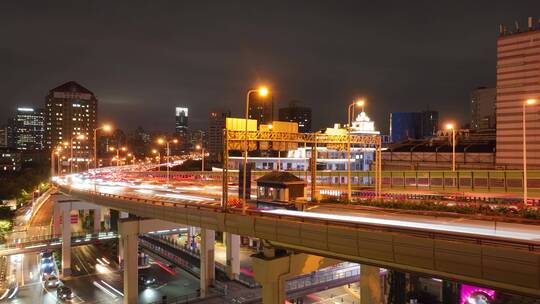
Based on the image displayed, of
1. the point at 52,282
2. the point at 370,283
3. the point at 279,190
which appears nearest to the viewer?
the point at 279,190

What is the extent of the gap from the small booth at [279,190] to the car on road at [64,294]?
87.9ft

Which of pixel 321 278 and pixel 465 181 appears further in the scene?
pixel 321 278

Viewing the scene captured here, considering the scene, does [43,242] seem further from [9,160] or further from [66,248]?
[9,160]

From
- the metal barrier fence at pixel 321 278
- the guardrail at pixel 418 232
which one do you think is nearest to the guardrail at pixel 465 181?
the metal barrier fence at pixel 321 278

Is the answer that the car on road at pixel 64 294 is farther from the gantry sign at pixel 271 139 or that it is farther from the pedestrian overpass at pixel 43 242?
the gantry sign at pixel 271 139

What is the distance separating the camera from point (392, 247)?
16.0m

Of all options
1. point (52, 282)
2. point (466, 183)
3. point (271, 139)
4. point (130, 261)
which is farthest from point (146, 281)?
point (466, 183)

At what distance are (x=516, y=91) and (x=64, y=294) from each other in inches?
2422

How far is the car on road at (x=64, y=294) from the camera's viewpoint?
142ft

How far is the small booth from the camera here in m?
27.5

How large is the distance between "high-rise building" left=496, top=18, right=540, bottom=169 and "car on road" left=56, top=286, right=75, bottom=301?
56.2 meters

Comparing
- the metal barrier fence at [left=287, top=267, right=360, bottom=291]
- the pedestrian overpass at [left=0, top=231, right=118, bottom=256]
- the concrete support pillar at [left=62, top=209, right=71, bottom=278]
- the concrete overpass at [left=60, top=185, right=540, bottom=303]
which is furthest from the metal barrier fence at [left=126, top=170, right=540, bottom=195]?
the pedestrian overpass at [left=0, top=231, right=118, bottom=256]

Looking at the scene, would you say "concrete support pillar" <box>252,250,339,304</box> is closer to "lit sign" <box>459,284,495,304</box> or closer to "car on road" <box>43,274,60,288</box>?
"lit sign" <box>459,284,495,304</box>

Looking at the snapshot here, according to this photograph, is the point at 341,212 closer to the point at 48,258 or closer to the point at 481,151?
the point at 48,258
